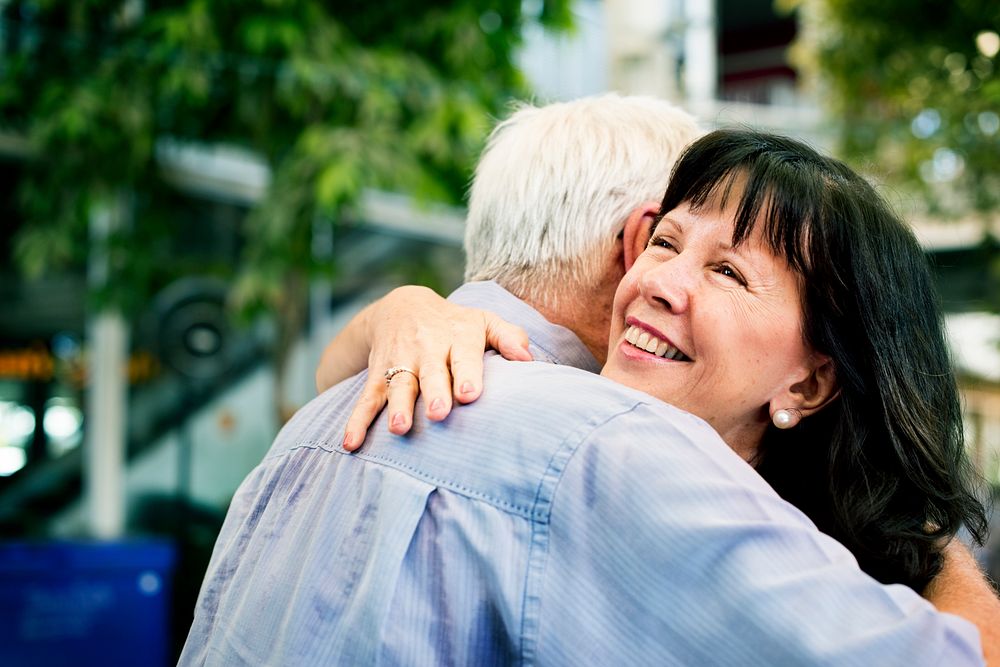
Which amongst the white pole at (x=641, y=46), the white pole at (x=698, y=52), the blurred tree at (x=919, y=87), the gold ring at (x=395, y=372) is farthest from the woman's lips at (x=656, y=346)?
the white pole at (x=698, y=52)

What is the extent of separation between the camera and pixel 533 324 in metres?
1.54

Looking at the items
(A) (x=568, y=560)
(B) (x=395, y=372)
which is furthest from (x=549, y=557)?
(B) (x=395, y=372)

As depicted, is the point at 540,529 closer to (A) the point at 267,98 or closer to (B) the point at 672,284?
(B) the point at 672,284

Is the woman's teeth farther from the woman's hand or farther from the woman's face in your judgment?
the woman's hand

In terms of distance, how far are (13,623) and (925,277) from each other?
178 inches

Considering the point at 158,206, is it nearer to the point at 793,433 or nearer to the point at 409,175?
the point at 409,175

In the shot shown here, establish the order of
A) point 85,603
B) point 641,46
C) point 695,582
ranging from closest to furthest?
point 695,582 < point 85,603 < point 641,46

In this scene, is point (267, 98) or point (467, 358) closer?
point (467, 358)

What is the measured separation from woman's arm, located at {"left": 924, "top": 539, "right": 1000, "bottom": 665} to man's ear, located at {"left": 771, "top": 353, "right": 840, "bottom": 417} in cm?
28

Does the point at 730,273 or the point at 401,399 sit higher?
the point at 730,273

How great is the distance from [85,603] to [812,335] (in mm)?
4329

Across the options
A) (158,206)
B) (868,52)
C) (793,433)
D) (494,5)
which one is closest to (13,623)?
(158,206)

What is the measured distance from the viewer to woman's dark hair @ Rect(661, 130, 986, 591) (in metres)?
1.42

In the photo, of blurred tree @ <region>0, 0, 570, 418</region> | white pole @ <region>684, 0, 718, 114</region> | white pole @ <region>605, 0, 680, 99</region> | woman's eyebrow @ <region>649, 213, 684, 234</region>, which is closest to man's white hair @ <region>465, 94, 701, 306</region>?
woman's eyebrow @ <region>649, 213, 684, 234</region>
